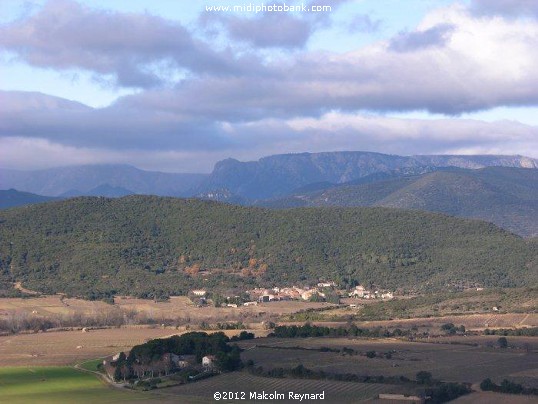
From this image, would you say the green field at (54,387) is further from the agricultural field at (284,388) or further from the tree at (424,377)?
the tree at (424,377)

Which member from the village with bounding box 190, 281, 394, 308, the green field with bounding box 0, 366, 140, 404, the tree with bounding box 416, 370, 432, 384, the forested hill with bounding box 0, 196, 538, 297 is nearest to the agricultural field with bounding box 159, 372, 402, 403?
the tree with bounding box 416, 370, 432, 384

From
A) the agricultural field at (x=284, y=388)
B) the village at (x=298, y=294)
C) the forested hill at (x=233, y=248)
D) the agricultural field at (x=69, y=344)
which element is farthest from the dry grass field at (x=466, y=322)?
the forested hill at (x=233, y=248)

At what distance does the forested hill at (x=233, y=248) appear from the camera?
14888cm

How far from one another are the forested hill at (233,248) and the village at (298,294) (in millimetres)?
4175

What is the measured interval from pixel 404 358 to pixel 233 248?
89.9 m

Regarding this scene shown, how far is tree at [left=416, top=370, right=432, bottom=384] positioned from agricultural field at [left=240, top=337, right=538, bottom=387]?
3.19ft

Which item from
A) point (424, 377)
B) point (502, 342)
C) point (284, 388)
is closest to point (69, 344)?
point (284, 388)

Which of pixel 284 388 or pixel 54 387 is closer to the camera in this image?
pixel 284 388

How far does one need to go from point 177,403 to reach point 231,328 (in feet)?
137

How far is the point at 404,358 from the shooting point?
77.4 meters

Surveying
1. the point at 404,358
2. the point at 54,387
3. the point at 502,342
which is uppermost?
the point at 54,387

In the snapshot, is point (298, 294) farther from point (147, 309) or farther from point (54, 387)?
point (54, 387)

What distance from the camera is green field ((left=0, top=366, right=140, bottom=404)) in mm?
64250

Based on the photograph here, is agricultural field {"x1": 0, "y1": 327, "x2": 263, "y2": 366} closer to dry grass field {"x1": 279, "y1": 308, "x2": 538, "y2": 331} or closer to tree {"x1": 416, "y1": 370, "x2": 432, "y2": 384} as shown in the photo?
dry grass field {"x1": 279, "y1": 308, "x2": 538, "y2": 331}
